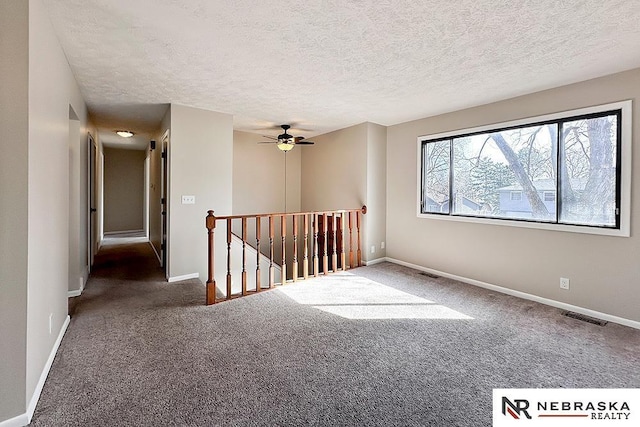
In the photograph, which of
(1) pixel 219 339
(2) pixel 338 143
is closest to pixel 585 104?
(2) pixel 338 143

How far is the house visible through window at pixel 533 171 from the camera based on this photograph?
2945mm

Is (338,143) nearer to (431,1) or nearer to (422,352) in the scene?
(431,1)

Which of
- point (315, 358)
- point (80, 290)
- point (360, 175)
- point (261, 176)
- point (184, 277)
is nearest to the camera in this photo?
point (315, 358)

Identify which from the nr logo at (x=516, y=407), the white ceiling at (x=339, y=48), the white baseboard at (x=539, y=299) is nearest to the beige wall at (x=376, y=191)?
the white baseboard at (x=539, y=299)

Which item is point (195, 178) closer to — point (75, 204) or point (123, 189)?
point (75, 204)

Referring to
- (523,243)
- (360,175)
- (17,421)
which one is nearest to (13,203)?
(17,421)

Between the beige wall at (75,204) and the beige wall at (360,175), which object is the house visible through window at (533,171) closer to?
the beige wall at (360,175)

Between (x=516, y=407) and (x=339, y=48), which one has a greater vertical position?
(x=339, y=48)

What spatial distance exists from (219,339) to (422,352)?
1660mm

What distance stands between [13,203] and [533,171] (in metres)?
4.60

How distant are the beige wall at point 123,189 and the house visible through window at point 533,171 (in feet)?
26.8

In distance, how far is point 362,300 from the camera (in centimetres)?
341

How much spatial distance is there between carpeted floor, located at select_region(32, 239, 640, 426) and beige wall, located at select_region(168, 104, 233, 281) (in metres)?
0.69

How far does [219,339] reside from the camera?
247 cm
